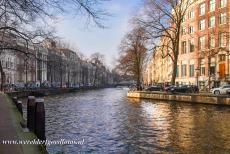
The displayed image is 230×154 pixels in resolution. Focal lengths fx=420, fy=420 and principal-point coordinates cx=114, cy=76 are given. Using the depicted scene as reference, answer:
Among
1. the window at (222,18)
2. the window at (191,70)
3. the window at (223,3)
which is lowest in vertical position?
the window at (191,70)

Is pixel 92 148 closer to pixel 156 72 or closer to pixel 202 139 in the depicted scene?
pixel 202 139

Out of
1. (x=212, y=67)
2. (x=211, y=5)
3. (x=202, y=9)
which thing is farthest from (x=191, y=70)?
(x=211, y=5)

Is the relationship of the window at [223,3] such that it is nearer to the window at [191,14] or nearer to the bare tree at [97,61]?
the window at [191,14]


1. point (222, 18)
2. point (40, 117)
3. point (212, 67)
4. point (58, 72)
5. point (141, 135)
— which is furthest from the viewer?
point (58, 72)

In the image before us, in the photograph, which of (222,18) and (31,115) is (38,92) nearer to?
(222,18)

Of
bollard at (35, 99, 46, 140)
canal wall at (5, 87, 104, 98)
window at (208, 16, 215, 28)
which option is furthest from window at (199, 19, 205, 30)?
bollard at (35, 99, 46, 140)

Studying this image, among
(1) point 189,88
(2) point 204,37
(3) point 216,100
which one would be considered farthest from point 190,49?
(3) point 216,100

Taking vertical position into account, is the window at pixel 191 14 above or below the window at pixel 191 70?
above

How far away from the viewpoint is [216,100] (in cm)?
4578

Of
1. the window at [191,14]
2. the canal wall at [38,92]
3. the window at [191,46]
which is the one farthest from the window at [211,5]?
the canal wall at [38,92]

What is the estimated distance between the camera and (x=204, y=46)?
264ft

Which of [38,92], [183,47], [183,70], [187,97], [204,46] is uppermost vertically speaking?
[183,47]

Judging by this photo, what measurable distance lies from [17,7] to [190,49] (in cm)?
7918

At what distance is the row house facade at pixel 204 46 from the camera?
73.1 meters
